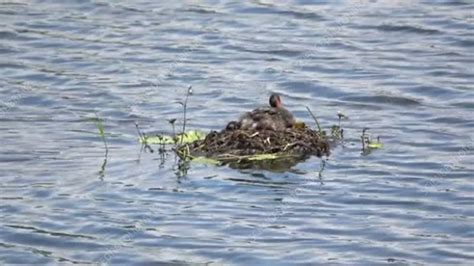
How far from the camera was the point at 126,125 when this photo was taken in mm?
19594

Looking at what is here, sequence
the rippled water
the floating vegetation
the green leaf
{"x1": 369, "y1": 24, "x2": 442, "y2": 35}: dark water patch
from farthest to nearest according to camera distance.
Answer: {"x1": 369, "y1": 24, "x2": 442, "y2": 35}: dark water patch → the green leaf → the floating vegetation → the rippled water

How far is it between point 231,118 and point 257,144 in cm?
270

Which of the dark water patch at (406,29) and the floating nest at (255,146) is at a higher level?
the dark water patch at (406,29)

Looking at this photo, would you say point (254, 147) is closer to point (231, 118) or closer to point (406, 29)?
point (231, 118)

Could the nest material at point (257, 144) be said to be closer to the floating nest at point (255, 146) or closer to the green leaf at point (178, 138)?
the floating nest at point (255, 146)

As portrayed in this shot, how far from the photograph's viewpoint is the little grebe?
17406 millimetres

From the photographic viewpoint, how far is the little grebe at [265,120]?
57.1ft

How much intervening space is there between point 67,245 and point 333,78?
8373 millimetres

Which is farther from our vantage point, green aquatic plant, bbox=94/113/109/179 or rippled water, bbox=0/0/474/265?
green aquatic plant, bbox=94/113/109/179

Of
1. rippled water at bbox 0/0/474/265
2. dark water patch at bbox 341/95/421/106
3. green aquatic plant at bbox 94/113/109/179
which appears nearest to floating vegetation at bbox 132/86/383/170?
rippled water at bbox 0/0/474/265

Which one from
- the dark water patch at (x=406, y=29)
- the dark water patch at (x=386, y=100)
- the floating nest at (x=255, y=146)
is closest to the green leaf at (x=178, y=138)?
the floating nest at (x=255, y=146)

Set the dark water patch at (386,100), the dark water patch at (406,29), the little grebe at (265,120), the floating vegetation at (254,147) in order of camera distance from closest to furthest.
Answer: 1. the floating vegetation at (254,147)
2. the little grebe at (265,120)
3. the dark water patch at (386,100)
4. the dark water patch at (406,29)

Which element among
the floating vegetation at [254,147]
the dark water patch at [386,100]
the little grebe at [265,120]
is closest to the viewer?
the floating vegetation at [254,147]

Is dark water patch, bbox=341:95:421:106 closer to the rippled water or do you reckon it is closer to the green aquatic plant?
the rippled water
